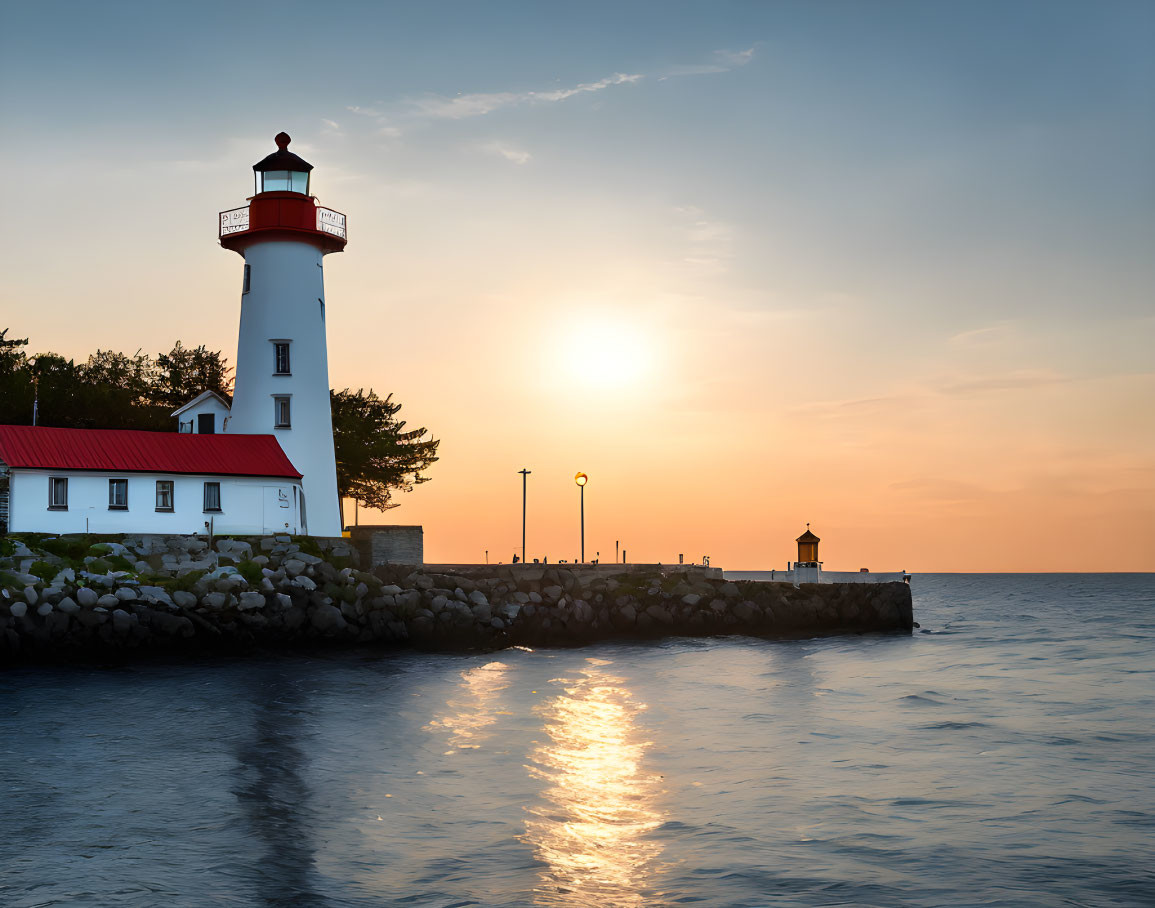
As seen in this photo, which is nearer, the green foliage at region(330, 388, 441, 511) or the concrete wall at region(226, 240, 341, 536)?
the concrete wall at region(226, 240, 341, 536)

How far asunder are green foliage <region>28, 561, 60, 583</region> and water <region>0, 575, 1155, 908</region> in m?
5.03

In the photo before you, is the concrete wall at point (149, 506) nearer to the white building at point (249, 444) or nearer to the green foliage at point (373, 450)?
the white building at point (249, 444)

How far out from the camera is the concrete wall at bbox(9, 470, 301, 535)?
35.6 meters

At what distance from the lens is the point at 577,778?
1700 cm

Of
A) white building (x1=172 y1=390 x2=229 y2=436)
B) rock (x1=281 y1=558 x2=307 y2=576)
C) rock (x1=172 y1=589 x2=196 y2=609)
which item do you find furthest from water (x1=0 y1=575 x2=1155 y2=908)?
white building (x1=172 y1=390 x2=229 y2=436)

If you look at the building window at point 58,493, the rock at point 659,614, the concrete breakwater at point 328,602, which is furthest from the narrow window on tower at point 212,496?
the rock at point 659,614

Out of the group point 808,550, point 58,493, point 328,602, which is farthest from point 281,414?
point 808,550

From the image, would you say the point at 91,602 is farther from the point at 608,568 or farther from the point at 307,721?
the point at 608,568

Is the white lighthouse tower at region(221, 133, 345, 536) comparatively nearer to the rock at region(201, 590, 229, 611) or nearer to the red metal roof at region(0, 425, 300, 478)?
the red metal roof at region(0, 425, 300, 478)

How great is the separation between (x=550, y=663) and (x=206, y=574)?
1119 cm

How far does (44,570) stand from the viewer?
31.2m

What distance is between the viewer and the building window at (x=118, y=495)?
120ft

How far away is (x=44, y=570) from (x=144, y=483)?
6.45 m

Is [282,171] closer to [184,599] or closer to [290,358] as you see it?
[290,358]
